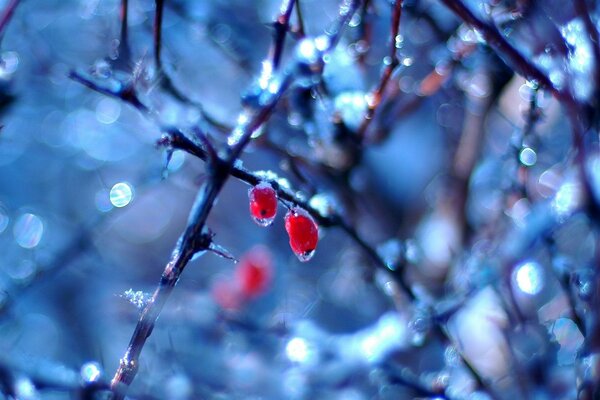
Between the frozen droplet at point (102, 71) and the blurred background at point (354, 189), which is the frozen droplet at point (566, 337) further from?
the frozen droplet at point (102, 71)

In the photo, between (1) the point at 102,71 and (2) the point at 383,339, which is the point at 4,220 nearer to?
(2) the point at 383,339

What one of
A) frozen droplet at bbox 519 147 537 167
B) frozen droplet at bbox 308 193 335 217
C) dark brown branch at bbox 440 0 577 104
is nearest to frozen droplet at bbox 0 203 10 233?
frozen droplet at bbox 308 193 335 217

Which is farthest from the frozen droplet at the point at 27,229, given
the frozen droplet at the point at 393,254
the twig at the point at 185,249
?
the twig at the point at 185,249

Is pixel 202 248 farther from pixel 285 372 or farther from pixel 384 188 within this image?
pixel 384 188

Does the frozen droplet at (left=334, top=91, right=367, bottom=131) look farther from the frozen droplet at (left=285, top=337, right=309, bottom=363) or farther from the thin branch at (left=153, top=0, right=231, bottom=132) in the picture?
the frozen droplet at (left=285, top=337, right=309, bottom=363)

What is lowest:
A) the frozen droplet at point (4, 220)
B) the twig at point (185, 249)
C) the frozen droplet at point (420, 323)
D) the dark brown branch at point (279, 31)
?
the twig at point (185, 249)

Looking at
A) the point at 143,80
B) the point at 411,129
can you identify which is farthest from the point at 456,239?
the point at 143,80
